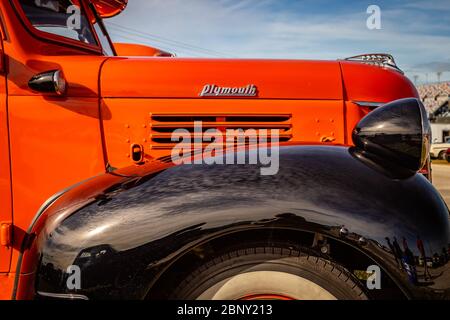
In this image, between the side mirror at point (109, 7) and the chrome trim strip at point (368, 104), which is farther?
the side mirror at point (109, 7)

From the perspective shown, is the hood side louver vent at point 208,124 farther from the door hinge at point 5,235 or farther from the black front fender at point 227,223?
the door hinge at point 5,235

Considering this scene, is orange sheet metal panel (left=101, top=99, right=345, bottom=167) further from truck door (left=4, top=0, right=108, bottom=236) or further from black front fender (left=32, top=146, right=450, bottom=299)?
black front fender (left=32, top=146, right=450, bottom=299)

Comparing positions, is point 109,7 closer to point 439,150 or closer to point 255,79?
point 255,79

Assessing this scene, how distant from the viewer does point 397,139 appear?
70.4 inches

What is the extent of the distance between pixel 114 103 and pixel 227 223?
1.08m

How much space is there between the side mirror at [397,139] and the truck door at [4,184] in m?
1.60

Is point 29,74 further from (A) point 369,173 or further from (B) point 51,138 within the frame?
(A) point 369,173

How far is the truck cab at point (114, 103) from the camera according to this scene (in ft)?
7.01

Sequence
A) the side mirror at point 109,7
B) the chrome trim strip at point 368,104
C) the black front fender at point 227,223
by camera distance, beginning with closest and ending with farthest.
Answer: the black front fender at point 227,223 → the chrome trim strip at point 368,104 → the side mirror at point 109,7

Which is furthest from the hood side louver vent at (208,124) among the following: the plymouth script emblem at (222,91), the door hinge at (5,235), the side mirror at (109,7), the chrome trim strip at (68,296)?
the side mirror at (109,7)
